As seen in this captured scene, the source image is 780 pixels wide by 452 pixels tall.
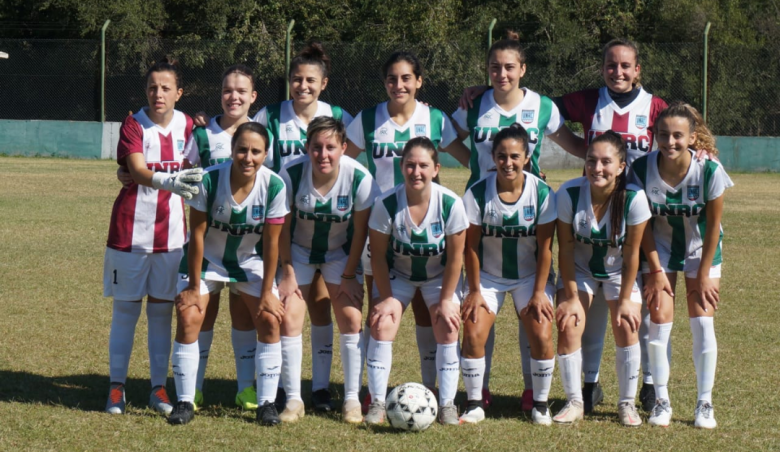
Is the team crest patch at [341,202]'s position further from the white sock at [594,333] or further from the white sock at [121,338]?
the white sock at [594,333]

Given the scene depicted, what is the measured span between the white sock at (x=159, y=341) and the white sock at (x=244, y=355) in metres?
0.35

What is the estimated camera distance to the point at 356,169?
459cm

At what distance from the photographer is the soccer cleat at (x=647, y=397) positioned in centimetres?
475

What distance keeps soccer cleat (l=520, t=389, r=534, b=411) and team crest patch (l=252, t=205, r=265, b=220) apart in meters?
1.66

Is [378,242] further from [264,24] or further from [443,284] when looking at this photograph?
[264,24]

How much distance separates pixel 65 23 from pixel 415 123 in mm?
24399

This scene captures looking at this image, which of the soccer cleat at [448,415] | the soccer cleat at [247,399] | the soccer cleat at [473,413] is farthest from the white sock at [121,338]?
the soccer cleat at [473,413]

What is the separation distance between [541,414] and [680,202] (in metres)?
1.24

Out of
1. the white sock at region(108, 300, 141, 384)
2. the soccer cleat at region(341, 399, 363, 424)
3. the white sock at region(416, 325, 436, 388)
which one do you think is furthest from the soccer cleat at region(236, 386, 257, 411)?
the white sock at region(416, 325, 436, 388)

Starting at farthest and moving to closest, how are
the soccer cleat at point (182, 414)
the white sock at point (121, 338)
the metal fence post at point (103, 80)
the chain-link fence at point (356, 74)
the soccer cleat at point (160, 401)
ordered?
the metal fence post at point (103, 80)
the chain-link fence at point (356, 74)
the white sock at point (121, 338)
the soccer cleat at point (160, 401)
the soccer cleat at point (182, 414)

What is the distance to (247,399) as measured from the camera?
185 inches

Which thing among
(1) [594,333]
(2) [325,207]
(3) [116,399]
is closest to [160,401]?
(3) [116,399]

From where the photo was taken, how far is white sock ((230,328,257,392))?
478 cm

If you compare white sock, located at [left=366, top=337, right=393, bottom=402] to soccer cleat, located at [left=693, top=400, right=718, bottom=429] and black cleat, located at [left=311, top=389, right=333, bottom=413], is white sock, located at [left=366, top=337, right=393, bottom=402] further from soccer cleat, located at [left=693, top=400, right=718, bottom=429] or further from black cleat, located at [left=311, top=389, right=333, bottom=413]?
soccer cleat, located at [left=693, top=400, right=718, bottom=429]
